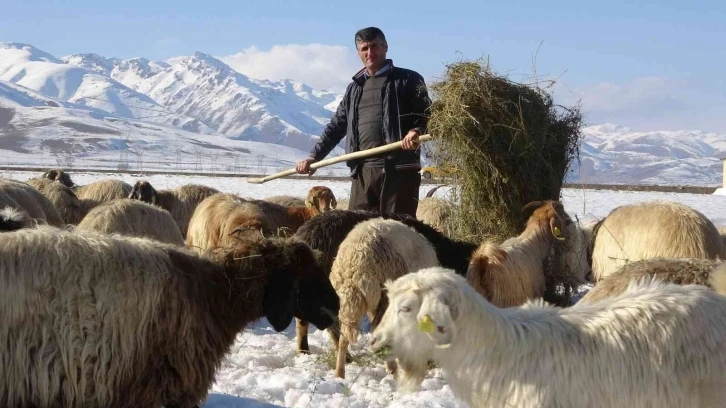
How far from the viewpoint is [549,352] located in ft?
14.1

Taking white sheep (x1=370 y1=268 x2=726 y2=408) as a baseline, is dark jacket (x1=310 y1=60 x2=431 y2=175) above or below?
above

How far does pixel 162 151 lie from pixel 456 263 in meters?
196

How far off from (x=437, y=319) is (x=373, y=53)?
4777 mm

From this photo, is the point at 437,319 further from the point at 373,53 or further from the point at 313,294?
the point at 373,53

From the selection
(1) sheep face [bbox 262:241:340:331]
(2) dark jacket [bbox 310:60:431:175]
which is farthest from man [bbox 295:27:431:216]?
(1) sheep face [bbox 262:241:340:331]

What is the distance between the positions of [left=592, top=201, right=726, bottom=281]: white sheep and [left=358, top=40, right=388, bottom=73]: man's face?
319 centimetres

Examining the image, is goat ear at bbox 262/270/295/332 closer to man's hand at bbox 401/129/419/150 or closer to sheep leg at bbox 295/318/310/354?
sheep leg at bbox 295/318/310/354

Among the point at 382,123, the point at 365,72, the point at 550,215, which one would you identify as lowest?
the point at 550,215

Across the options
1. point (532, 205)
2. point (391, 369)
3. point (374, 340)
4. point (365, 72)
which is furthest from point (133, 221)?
point (374, 340)

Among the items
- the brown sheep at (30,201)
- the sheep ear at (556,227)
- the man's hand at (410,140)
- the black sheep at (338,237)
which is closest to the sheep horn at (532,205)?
the sheep ear at (556,227)

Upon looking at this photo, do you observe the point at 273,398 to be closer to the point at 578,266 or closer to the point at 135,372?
the point at 135,372

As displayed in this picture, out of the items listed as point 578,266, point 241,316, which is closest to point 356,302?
point 241,316

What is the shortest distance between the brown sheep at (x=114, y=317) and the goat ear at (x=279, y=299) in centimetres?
7

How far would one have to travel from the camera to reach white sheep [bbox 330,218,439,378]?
7.04 metres
